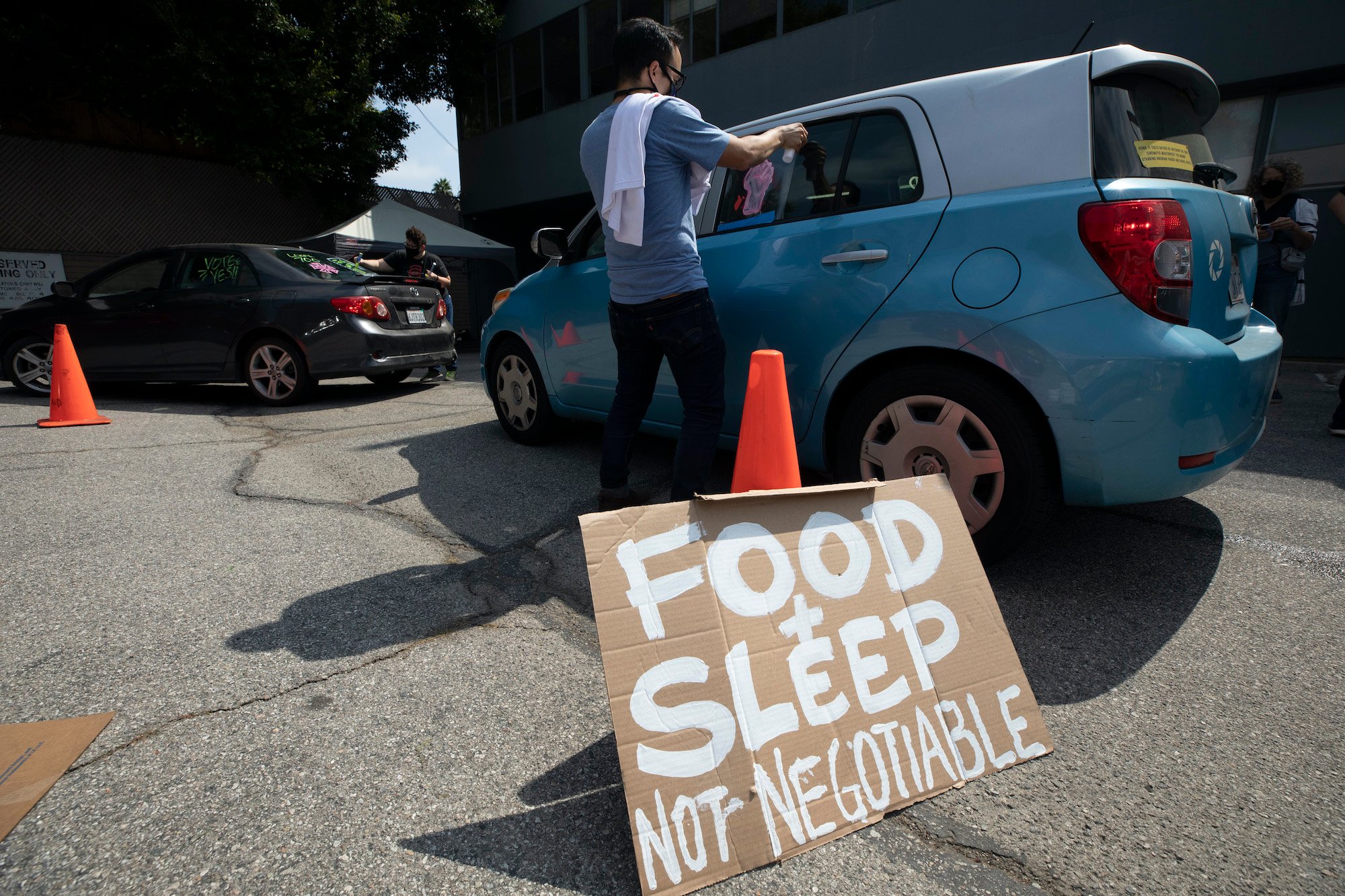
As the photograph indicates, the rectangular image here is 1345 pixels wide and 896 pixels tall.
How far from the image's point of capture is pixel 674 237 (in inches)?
97.7

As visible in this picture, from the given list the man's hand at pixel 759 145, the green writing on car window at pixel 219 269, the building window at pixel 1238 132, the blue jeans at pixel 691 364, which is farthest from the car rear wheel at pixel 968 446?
the building window at pixel 1238 132

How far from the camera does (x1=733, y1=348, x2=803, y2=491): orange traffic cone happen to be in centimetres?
213

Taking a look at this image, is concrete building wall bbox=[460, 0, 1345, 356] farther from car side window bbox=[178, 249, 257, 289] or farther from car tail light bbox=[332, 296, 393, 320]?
car side window bbox=[178, 249, 257, 289]

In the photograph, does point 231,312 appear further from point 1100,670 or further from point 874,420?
point 1100,670

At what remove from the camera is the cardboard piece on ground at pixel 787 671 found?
4.11 ft

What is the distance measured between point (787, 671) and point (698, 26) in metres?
14.8

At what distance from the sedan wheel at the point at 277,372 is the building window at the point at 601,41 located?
11561mm

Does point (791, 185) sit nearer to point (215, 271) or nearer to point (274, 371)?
point (274, 371)

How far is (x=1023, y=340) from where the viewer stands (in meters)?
2.11

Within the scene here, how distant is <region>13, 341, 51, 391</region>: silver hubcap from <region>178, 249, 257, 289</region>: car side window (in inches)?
71.9

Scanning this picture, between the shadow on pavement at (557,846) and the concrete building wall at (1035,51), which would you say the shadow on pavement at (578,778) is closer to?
the shadow on pavement at (557,846)

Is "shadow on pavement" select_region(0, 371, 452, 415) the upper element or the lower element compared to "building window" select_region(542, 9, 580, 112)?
lower

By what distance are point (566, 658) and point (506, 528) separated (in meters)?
1.18

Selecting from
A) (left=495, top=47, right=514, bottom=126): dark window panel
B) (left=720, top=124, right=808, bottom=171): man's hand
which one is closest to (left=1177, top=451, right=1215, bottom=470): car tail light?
(left=720, top=124, right=808, bottom=171): man's hand
